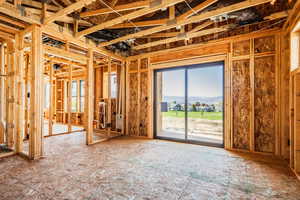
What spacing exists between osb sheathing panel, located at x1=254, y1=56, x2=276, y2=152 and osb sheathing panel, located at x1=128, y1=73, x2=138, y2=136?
3530 millimetres

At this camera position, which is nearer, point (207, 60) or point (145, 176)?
point (145, 176)

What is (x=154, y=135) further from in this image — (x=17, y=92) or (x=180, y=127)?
(x=17, y=92)

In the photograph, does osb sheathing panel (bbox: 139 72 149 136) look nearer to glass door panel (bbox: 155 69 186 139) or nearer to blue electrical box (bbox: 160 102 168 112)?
glass door panel (bbox: 155 69 186 139)

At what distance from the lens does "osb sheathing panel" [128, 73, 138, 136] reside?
17.4 feet

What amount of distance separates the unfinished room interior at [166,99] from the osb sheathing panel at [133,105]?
0.12ft

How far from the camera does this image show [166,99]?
548 cm

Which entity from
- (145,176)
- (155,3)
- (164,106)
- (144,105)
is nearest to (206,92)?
(164,106)

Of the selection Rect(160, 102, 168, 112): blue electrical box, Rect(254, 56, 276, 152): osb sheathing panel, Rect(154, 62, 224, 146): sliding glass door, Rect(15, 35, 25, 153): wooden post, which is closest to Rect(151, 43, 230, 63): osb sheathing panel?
Rect(154, 62, 224, 146): sliding glass door

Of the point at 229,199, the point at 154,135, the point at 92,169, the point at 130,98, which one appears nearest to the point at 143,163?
the point at 92,169

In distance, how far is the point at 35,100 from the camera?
10.1ft

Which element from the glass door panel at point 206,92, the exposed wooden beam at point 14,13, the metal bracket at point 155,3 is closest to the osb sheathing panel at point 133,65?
the glass door panel at point 206,92

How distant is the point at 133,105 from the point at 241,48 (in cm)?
370

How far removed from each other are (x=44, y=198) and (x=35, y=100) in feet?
6.79

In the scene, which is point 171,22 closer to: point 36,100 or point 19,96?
point 36,100
